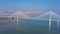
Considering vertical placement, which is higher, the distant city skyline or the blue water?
the distant city skyline

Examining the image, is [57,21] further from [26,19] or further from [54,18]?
[26,19]

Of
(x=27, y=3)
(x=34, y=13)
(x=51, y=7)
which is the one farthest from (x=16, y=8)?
(x=51, y=7)

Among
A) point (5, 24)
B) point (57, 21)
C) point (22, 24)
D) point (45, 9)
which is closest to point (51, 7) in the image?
point (45, 9)

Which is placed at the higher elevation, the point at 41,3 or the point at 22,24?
the point at 41,3

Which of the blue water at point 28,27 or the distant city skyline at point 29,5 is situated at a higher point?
the distant city skyline at point 29,5

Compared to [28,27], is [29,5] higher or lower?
higher

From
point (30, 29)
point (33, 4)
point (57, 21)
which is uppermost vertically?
point (33, 4)
